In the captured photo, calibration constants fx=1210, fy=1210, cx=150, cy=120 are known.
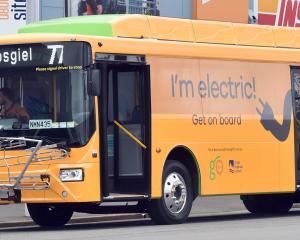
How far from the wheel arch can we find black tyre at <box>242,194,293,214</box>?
4.11 metres

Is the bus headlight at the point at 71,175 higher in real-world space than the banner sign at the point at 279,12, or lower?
lower

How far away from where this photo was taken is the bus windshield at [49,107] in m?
18.3

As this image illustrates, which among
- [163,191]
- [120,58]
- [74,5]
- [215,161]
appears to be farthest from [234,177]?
[74,5]

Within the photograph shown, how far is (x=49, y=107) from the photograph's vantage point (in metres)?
18.4

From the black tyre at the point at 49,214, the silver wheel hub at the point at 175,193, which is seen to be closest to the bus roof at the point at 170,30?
the silver wheel hub at the point at 175,193

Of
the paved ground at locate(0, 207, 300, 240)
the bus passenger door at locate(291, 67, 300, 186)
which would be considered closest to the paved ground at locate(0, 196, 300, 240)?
the paved ground at locate(0, 207, 300, 240)

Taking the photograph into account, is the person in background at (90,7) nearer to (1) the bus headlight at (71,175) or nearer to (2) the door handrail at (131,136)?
(2) the door handrail at (131,136)

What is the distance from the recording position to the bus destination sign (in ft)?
60.2

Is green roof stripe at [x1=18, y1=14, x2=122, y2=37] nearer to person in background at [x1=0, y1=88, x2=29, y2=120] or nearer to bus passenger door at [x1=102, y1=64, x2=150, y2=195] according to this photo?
bus passenger door at [x1=102, y1=64, x2=150, y2=195]

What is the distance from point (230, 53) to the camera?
21.0 metres

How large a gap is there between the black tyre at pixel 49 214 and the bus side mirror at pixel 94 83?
8.55 ft

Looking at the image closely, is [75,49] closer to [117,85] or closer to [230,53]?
[117,85]

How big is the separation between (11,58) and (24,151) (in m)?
1.49

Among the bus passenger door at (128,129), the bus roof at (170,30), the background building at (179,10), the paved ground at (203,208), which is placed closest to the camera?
the bus passenger door at (128,129)
